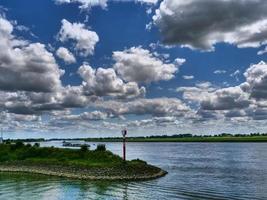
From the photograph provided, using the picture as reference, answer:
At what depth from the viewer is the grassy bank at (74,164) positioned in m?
71.9

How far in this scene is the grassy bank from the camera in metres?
71.9

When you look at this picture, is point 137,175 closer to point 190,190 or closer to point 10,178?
point 190,190

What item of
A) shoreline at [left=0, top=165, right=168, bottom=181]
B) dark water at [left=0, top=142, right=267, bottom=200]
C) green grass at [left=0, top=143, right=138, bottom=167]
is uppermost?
green grass at [left=0, top=143, right=138, bottom=167]

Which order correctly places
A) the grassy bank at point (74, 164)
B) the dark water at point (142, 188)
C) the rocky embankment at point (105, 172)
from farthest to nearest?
1. the grassy bank at point (74, 164)
2. the rocky embankment at point (105, 172)
3. the dark water at point (142, 188)

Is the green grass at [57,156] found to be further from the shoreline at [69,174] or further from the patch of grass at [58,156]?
the shoreline at [69,174]

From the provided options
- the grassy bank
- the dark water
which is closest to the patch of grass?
the grassy bank

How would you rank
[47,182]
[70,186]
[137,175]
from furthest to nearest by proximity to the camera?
[137,175] → [47,182] → [70,186]

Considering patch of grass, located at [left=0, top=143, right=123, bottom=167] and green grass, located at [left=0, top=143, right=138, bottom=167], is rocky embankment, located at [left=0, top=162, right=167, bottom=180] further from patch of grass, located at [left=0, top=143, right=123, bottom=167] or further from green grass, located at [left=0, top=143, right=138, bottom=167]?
patch of grass, located at [left=0, top=143, right=123, bottom=167]

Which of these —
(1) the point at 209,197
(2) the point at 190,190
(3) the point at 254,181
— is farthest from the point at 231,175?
(1) the point at 209,197

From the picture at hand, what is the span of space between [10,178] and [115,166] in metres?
18.0

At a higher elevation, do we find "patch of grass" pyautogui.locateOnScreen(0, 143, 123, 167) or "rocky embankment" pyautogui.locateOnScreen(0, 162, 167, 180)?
"patch of grass" pyautogui.locateOnScreen(0, 143, 123, 167)

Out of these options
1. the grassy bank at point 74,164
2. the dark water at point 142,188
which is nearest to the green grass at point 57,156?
the grassy bank at point 74,164

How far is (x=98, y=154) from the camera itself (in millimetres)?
84688

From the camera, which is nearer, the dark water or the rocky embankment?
the dark water
